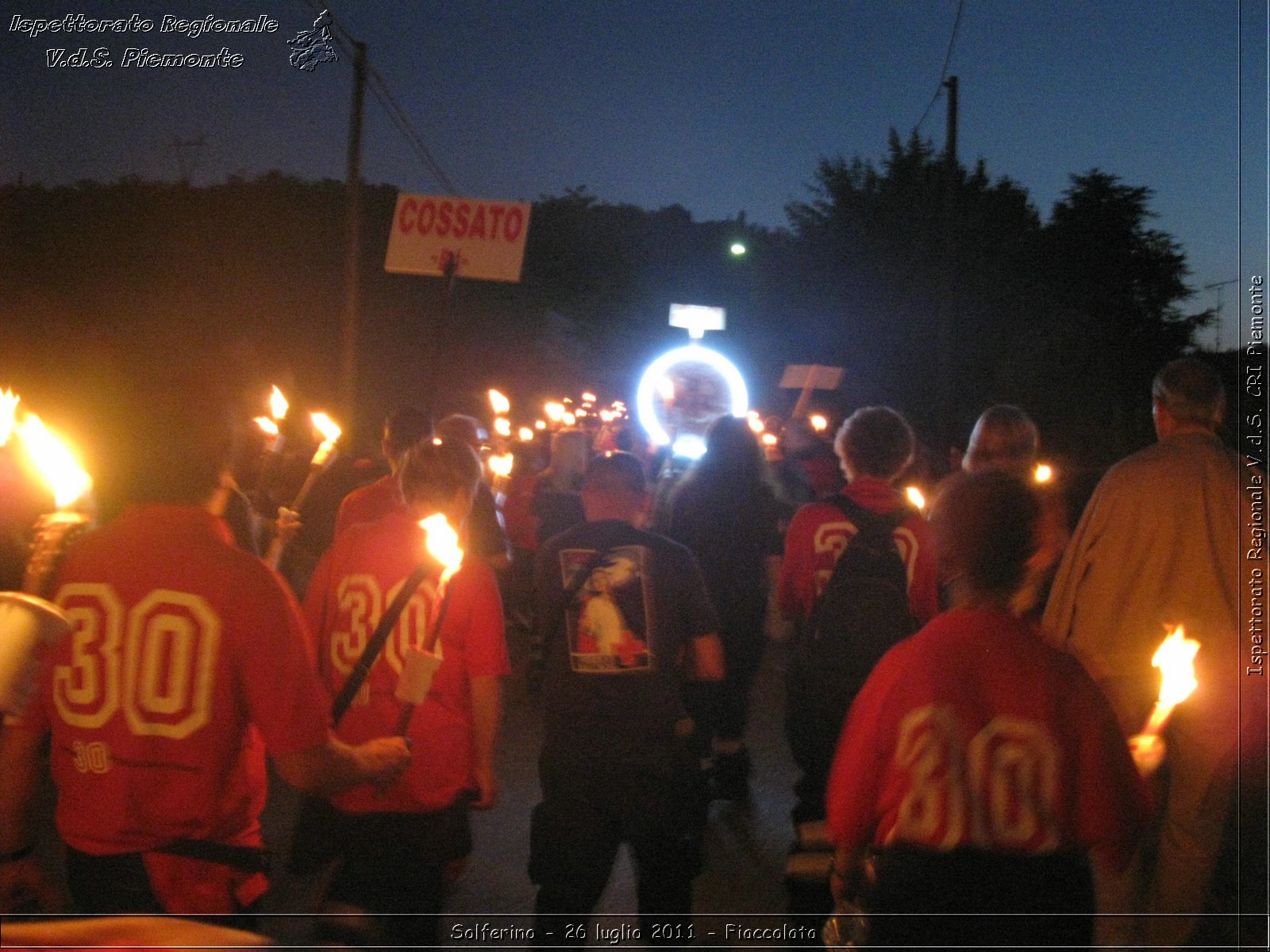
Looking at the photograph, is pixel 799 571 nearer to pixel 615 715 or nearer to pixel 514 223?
pixel 615 715

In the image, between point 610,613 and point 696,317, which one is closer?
point 610,613

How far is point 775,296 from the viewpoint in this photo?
3375 cm

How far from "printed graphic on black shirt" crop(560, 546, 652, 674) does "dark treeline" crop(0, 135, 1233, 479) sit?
11.4m

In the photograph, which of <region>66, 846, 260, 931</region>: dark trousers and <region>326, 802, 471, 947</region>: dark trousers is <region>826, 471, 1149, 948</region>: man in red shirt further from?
<region>66, 846, 260, 931</region>: dark trousers

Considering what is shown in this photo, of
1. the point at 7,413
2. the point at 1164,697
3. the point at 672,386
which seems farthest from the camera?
the point at 672,386

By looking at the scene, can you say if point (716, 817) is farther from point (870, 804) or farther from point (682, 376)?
point (682, 376)

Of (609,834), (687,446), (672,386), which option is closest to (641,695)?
(609,834)

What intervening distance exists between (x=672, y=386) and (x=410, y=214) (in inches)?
190

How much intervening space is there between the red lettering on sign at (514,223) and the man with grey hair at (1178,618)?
9.59 metres

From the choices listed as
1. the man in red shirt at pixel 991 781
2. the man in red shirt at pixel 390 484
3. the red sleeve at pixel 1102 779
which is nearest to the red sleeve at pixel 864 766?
the man in red shirt at pixel 991 781

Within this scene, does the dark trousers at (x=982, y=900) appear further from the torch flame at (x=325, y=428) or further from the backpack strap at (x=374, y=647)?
the torch flame at (x=325, y=428)

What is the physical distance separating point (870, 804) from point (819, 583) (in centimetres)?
219

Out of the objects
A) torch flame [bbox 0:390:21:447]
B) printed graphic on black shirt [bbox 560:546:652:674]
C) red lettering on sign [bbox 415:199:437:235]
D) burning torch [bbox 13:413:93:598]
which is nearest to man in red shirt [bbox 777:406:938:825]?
printed graphic on black shirt [bbox 560:546:652:674]

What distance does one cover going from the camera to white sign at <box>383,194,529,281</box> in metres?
13.0
